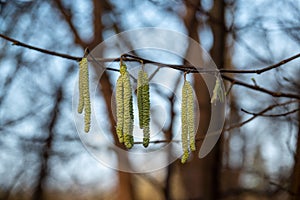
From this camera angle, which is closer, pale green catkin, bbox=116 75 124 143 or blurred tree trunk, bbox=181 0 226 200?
pale green catkin, bbox=116 75 124 143

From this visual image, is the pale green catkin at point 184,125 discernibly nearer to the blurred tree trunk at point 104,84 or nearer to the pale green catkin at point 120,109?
the pale green catkin at point 120,109

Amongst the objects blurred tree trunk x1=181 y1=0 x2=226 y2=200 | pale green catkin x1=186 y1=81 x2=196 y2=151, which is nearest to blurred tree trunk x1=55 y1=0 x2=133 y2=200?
blurred tree trunk x1=181 y1=0 x2=226 y2=200

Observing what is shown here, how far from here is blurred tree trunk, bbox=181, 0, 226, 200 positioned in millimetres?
1476

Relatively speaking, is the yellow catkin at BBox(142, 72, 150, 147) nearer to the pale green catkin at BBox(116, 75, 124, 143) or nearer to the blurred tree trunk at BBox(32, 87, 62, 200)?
the pale green catkin at BBox(116, 75, 124, 143)

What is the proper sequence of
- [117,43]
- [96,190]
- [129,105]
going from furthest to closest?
1. [96,190]
2. [117,43]
3. [129,105]

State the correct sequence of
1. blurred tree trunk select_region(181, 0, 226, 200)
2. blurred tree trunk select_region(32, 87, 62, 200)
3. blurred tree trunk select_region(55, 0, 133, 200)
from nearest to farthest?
blurred tree trunk select_region(181, 0, 226, 200), blurred tree trunk select_region(55, 0, 133, 200), blurred tree trunk select_region(32, 87, 62, 200)

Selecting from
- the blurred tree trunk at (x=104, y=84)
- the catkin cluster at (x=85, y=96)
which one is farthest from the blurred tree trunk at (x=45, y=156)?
the catkin cluster at (x=85, y=96)

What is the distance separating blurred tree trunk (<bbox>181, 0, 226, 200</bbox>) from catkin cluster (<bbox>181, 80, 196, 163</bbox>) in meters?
0.90

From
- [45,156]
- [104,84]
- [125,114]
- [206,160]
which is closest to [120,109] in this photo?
[125,114]

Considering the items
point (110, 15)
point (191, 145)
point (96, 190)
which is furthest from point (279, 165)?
point (191, 145)

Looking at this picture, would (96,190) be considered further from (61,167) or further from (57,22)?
(57,22)

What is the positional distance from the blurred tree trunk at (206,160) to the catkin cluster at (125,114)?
0.97 metres

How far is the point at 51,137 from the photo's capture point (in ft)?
7.75

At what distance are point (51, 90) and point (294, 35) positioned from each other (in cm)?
126
